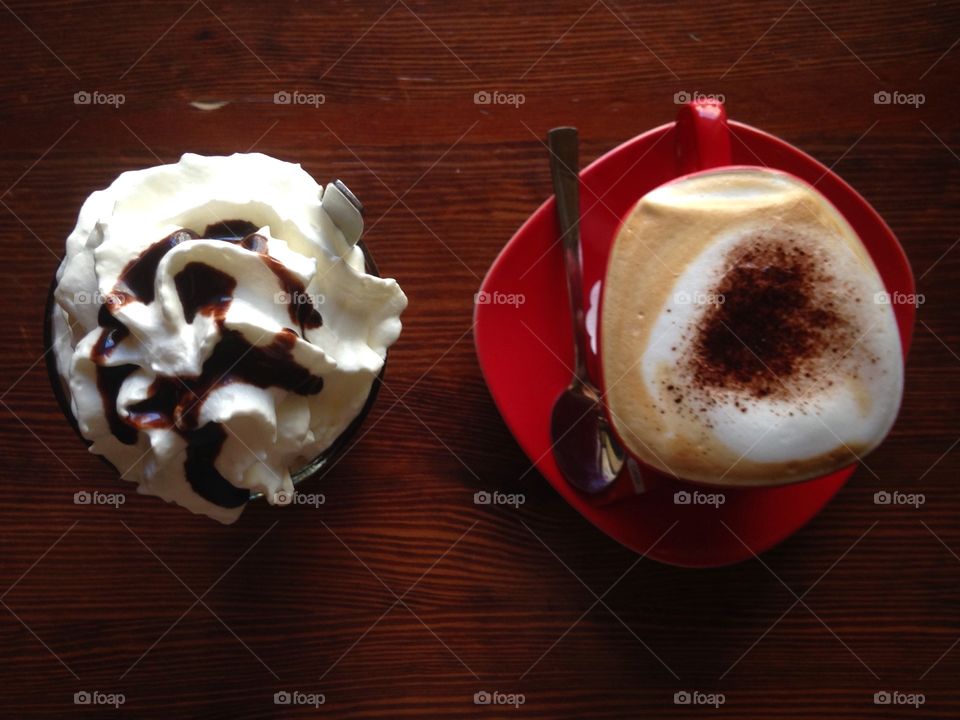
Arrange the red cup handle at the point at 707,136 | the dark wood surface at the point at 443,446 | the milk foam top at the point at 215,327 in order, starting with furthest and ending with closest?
the dark wood surface at the point at 443,446 → the red cup handle at the point at 707,136 → the milk foam top at the point at 215,327

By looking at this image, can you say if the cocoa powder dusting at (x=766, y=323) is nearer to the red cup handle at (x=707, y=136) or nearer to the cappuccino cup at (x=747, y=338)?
the cappuccino cup at (x=747, y=338)

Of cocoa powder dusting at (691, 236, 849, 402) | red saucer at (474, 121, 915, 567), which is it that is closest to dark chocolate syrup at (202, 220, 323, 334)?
red saucer at (474, 121, 915, 567)

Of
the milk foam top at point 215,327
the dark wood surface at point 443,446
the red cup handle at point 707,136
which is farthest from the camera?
the dark wood surface at point 443,446

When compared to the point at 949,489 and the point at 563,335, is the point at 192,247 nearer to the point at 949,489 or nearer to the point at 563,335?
the point at 563,335

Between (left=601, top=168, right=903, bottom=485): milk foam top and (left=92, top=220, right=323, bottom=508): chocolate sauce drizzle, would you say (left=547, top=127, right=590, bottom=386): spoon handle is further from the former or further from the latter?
(left=92, top=220, right=323, bottom=508): chocolate sauce drizzle

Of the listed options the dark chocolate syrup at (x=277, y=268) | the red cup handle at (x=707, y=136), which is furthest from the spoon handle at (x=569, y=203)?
the dark chocolate syrup at (x=277, y=268)

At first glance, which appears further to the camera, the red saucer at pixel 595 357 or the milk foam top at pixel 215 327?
the red saucer at pixel 595 357
